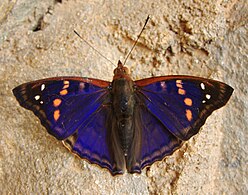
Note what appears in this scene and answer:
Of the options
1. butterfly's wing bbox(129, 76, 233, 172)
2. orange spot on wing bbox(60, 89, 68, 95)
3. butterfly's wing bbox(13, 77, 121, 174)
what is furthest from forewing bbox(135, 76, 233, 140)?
orange spot on wing bbox(60, 89, 68, 95)

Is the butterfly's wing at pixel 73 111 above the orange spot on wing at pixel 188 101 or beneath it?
beneath

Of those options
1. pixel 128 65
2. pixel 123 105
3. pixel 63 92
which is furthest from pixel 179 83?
pixel 63 92

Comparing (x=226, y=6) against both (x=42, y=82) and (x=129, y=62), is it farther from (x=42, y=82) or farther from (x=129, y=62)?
(x=42, y=82)

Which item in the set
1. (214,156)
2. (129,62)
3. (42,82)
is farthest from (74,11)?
(214,156)

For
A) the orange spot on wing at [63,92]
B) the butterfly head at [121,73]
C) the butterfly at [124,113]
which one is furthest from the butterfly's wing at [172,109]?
the orange spot on wing at [63,92]

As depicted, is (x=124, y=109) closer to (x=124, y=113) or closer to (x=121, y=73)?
(x=124, y=113)

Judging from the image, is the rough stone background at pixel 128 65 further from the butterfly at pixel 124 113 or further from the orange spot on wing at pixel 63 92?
the orange spot on wing at pixel 63 92

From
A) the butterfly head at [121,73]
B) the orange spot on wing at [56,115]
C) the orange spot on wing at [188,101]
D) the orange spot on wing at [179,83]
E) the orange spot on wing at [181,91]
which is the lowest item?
the orange spot on wing at [56,115]

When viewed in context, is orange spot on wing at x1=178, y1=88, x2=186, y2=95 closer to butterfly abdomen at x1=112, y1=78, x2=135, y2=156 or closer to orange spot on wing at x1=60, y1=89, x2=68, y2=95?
butterfly abdomen at x1=112, y1=78, x2=135, y2=156
